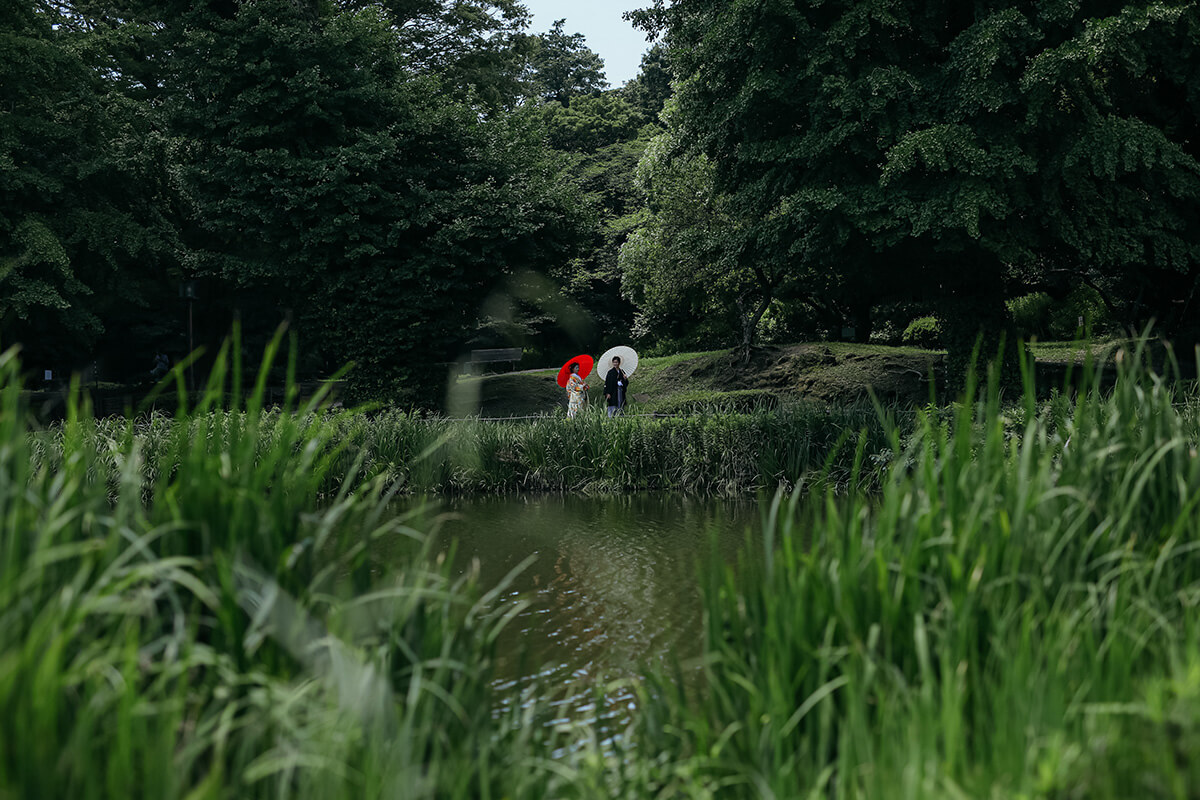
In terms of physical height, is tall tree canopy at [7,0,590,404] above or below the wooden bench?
above

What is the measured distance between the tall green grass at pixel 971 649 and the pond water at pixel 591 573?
12.3 inches

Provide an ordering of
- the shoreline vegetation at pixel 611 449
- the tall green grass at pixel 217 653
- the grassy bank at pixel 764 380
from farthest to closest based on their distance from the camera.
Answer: the grassy bank at pixel 764 380 < the shoreline vegetation at pixel 611 449 < the tall green grass at pixel 217 653

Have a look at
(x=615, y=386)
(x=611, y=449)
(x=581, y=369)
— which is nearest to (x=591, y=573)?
(x=611, y=449)

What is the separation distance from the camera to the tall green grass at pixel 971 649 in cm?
214

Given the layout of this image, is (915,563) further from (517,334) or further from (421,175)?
(517,334)

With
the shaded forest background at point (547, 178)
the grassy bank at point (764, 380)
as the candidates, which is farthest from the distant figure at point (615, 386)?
the shaded forest background at point (547, 178)

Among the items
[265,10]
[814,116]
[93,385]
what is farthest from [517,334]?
[814,116]

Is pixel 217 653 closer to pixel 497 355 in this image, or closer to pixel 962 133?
pixel 962 133

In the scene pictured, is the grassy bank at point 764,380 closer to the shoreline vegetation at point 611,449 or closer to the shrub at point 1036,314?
the shrub at point 1036,314

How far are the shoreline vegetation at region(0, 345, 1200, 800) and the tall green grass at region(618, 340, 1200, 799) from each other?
12 millimetres

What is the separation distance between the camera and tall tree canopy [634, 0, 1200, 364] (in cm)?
1219

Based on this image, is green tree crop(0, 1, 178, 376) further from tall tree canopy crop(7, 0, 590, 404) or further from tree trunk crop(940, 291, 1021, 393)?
tree trunk crop(940, 291, 1021, 393)

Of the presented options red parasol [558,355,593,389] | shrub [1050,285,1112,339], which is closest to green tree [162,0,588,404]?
red parasol [558,355,593,389]

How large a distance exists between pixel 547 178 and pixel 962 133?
11.5 meters
